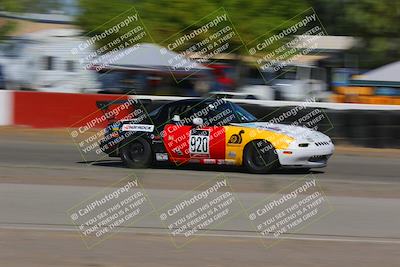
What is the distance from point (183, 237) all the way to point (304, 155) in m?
5.27

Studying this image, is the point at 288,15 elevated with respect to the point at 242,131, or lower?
elevated

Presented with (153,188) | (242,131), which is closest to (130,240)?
(153,188)

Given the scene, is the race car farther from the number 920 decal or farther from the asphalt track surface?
the asphalt track surface

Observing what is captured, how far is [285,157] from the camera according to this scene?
11859 millimetres

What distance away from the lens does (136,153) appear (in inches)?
500

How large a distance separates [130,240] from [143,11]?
77.3 feet

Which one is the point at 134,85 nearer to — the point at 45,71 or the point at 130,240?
the point at 45,71

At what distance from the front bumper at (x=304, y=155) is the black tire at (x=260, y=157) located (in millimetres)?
126

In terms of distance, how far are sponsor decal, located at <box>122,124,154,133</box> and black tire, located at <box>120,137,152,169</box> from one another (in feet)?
0.54

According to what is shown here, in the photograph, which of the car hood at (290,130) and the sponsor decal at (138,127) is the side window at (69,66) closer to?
the sponsor decal at (138,127)

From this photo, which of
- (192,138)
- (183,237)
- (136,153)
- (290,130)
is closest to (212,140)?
(192,138)

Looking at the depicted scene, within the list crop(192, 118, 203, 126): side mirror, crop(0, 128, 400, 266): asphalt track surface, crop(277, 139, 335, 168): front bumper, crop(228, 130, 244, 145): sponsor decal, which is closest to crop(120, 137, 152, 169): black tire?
crop(0, 128, 400, 266): asphalt track surface

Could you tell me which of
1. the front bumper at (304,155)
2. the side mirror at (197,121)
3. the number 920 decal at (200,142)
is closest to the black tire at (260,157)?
the front bumper at (304,155)

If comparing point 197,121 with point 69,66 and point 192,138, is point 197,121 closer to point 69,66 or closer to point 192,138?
point 192,138
